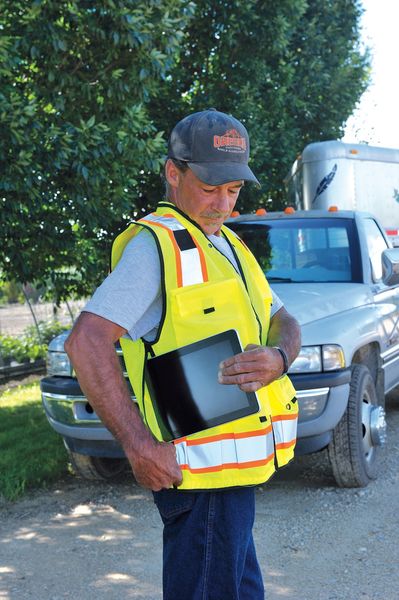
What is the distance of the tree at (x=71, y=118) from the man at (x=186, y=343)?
4.44 m

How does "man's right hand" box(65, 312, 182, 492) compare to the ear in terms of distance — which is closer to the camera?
"man's right hand" box(65, 312, 182, 492)

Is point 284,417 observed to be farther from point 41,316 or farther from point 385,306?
point 41,316

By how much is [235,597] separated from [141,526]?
8.81 feet

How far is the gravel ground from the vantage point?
147 inches

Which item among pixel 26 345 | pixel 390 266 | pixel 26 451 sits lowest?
pixel 26 345

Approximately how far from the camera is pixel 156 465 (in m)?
1.96

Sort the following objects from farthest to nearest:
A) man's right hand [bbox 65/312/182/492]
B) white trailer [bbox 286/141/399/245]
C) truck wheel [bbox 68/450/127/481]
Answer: white trailer [bbox 286/141/399/245] < truck wheel [bbox 68/450/127/481] < man's right hand [bbox 65/312/182/492]

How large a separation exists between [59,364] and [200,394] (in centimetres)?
323

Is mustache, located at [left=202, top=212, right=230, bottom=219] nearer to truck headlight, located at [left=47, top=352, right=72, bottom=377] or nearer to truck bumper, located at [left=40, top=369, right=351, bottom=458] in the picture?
truck bumper, located at [left=40, top=369, right=351, bottom=458]

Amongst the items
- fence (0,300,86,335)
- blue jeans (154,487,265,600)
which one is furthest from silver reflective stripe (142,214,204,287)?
fence (0,300,86,335)

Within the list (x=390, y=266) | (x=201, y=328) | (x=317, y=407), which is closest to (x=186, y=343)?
(x=201, y=328)

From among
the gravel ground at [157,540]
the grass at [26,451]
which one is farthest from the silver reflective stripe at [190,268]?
the grass at [26,451]

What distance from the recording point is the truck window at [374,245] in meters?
6.00

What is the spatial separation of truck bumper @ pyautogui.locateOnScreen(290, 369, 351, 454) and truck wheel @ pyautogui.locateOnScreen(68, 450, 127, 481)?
4.83ft
